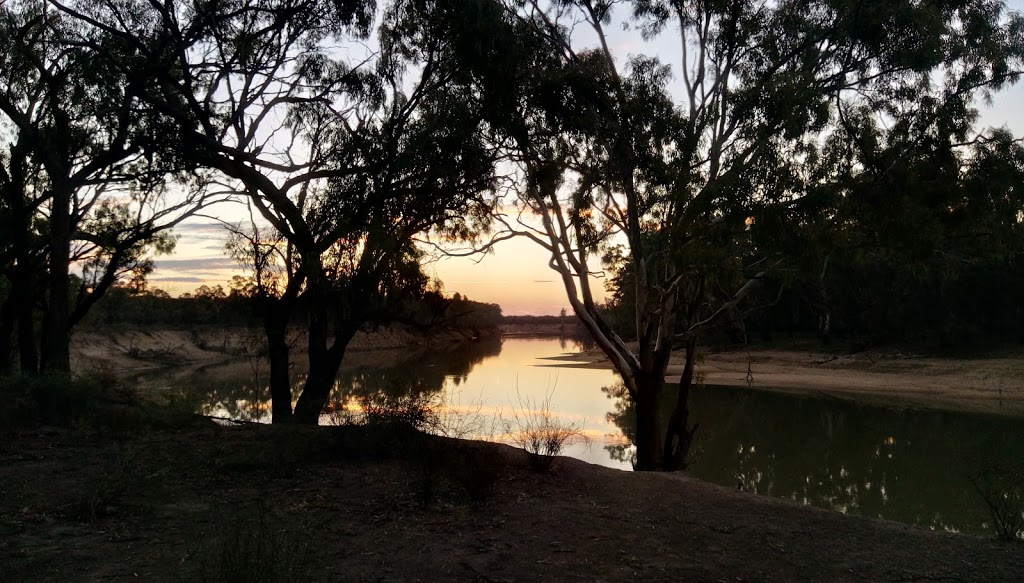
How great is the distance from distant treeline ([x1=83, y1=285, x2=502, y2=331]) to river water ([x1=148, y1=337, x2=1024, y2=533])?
97 cm

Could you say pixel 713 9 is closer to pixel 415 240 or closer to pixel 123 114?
pixel 415 240

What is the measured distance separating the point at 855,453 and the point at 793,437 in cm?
205

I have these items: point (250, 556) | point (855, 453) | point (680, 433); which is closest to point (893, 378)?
point (855, 453)

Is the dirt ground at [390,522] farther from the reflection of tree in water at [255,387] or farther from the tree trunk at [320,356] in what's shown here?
the tree trunk at [320,356]

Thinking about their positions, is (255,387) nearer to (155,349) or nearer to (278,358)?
(278,358)

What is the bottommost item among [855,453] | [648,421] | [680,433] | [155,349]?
[855,453]

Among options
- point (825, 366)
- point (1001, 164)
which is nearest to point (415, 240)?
point (1001, 164)

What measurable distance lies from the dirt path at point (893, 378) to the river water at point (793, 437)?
1526 millimetres

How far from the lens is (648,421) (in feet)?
32.9

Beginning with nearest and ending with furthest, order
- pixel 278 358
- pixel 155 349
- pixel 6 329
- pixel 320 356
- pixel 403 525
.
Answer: pixel 403 525 < pixel 320 356 < pixel 278 358 < pixel 6 329 < pixel 155 349

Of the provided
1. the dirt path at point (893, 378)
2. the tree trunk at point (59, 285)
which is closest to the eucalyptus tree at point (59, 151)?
the tree trunk at point (59, 285)

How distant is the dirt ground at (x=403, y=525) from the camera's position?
3561 mm

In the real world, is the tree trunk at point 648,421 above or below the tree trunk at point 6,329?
below

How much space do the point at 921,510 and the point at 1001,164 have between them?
4.78 m
